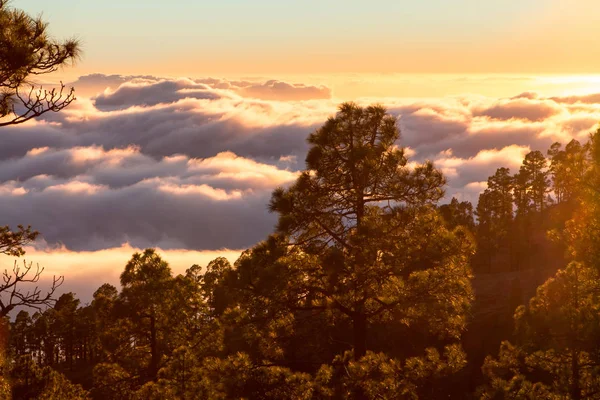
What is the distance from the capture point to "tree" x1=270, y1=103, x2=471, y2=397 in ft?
64.6

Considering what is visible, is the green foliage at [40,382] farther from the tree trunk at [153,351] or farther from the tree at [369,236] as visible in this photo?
the tree at [369,236]

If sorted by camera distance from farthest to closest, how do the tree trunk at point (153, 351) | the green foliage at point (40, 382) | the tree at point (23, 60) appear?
the tree trunk at point (153, 351) → the green foliage at point (40, 382) → the tree at point (23, 60)

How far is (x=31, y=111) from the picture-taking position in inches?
573

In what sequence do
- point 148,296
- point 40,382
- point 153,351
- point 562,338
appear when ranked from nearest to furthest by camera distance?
point 562,338, point 40,382, point 148,296, point 153,351

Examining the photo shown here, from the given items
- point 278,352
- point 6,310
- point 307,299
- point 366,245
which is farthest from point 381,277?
point 6,310

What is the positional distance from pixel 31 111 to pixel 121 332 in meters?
20.8

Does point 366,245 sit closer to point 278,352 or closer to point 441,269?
point 441,269

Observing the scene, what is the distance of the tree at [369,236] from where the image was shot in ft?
64.6

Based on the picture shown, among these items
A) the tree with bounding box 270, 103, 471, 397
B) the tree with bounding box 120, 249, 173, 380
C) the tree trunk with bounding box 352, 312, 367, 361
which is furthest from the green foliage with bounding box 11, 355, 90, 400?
the tree trunk with bounding box 352, 312, 367, 361

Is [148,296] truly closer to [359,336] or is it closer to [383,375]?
[359,336]

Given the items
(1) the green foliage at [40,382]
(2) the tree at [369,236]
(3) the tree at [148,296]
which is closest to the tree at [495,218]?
(3) the tree at [148,296]

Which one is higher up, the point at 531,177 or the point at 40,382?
the point at 531,177

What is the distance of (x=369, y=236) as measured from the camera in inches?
776

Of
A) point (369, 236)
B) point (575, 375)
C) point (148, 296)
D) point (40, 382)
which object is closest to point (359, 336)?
point (369, 236)
